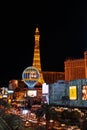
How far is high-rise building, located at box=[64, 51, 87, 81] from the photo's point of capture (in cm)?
10124

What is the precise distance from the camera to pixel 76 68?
105 meters

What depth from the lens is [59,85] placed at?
66.6 metres

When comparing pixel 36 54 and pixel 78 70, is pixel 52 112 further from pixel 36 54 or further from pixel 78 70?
pixel 36 54

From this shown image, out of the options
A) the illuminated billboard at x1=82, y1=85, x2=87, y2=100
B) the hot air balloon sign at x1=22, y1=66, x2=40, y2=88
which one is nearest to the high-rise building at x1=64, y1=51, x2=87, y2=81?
the hot air balloon sign at x1=22, y1=66, x2=40, y2=88

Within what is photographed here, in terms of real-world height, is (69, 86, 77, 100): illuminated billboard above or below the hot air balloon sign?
below

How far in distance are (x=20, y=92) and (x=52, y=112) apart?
80.9 m

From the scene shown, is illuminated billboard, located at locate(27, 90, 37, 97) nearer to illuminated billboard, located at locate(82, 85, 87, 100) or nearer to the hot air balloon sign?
the hot air balloon sign

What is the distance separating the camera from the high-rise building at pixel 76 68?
101238 millimetres

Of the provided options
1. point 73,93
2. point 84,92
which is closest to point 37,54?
point 73,93

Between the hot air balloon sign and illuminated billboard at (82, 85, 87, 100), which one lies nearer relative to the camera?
illuminated billboard at (82, 85, 87, 100)

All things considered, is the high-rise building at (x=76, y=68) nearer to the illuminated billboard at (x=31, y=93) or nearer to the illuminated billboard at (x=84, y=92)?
the illuminated billboard at (x=31, y=93)

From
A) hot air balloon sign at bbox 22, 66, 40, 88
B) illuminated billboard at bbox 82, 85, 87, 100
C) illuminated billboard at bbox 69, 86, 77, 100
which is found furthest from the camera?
hot air balloon sign at bbox 22, 66, 40, 88

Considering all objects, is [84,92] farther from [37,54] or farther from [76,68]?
[37,54]

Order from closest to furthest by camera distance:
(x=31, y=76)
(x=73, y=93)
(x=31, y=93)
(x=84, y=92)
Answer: (x=84, y=92), (x=73, y=93), (x=31, y=76), (x=31, y=93)
